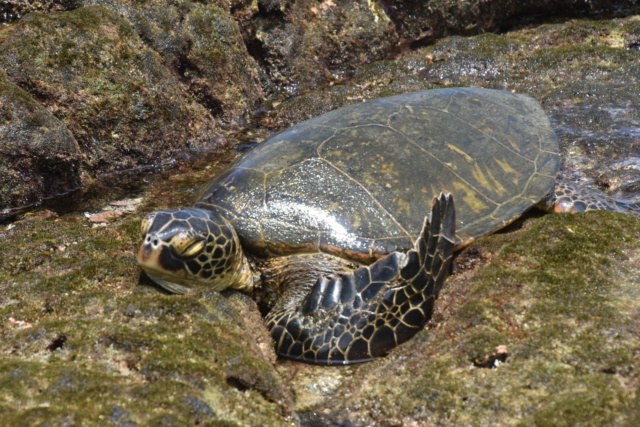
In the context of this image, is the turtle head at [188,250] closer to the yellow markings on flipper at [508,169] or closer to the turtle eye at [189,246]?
the turtle eye at [189,246]

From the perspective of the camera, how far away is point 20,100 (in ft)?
19.0

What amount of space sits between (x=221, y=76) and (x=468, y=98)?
3966 mm

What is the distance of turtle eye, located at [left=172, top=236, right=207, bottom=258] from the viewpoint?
3900 mm

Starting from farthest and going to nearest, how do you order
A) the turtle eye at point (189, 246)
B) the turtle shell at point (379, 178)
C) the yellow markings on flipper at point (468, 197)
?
the yellow markings on flipper at point (468, 197) < the turtle shell at point (379, 178) < the turtle eye at point (189, 246)

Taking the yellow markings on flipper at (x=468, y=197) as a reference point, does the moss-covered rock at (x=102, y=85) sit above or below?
above

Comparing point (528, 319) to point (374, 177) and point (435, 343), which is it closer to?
point (435, 343)

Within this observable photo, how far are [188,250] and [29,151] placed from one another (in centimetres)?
292

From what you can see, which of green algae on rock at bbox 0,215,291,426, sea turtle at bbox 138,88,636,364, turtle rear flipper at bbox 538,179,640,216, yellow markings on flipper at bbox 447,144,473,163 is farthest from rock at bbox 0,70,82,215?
turtle rear flipper at bbox 538,179,640,216

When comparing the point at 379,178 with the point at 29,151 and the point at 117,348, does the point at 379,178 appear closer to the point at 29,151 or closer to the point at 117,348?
the point at 117,348

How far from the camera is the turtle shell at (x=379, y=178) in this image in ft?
14.2

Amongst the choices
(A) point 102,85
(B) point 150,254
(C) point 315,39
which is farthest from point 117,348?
(C) point 315,39

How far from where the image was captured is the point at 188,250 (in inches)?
156

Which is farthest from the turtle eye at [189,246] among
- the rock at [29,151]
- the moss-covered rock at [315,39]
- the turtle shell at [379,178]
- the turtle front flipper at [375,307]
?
the moss-covered rock at [315,39]

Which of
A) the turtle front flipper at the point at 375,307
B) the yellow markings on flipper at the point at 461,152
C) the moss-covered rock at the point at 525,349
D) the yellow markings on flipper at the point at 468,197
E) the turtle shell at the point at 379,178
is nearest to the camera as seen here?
the moss-covered rock at the point at 525,349
